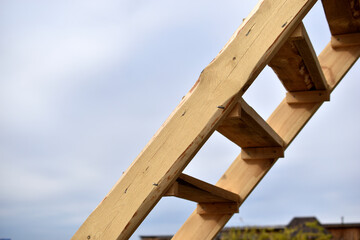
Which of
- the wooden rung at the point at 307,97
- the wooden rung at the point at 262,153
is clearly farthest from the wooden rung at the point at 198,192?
the wooden rung at the point at 307,97

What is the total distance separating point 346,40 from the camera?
8.78 ft

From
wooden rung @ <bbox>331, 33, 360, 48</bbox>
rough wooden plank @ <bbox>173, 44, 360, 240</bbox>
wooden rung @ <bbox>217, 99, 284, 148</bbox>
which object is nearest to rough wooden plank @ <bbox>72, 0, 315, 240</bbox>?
wooden rung @ <bbox>217, 99, 284, 148</bbox>

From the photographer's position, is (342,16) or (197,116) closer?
(197,116)

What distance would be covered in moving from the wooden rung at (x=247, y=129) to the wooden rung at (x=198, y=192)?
247mm

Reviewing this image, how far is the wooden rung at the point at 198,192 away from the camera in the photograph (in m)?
1.89

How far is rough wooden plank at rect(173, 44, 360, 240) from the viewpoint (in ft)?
7.96

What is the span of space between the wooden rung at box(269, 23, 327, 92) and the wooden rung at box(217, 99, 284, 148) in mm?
287

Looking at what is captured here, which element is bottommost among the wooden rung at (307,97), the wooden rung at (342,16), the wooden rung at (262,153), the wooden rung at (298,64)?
the wooden rung at (262,153)

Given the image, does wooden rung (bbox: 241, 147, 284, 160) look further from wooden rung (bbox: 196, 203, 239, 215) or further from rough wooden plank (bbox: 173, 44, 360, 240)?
wooden rung (bbox: 196, 203, 239, 215)

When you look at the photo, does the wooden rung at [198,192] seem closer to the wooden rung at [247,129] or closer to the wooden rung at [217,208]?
the wooden rung at [217,208]

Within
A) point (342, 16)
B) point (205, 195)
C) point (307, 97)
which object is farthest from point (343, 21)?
point (205, 195)

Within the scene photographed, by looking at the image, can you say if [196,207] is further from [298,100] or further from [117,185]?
[117,185]

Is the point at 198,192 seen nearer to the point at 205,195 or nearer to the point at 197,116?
the point at 205,195

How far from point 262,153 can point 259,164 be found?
0.07 metres
